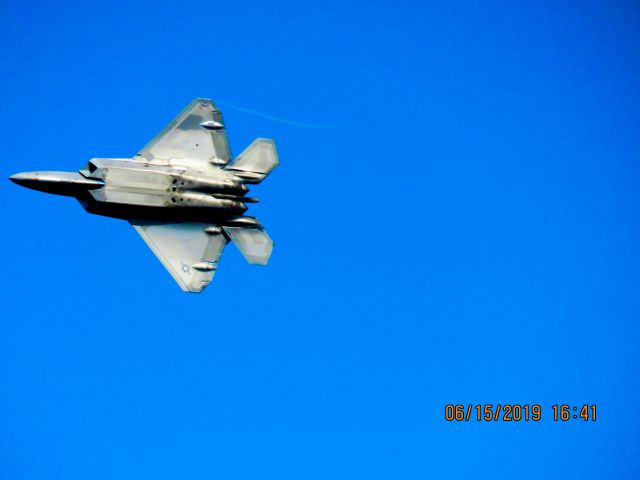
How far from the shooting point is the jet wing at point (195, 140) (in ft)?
68.3

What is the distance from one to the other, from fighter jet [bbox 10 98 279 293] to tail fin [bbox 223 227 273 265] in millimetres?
32

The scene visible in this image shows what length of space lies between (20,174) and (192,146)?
5137 mm

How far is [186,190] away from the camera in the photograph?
19.9 metres

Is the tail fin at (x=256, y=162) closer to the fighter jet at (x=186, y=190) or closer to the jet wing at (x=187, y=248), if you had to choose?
the fighter jet at (x=186, y=190)

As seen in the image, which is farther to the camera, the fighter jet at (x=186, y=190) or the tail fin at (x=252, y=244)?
the tail fin at (x=252, y=244)

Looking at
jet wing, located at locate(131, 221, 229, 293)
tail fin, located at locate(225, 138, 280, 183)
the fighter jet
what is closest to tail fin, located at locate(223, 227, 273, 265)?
the fighter jet

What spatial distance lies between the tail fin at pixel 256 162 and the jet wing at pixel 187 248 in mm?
1928

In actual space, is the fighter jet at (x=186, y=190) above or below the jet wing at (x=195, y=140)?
below

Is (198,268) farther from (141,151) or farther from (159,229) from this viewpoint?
(141,151)

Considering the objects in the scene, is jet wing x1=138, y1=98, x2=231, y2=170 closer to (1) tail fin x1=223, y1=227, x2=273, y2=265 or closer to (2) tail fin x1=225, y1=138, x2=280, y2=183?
(2) tail fin x1=225, y1=138, x2=280, y2=183

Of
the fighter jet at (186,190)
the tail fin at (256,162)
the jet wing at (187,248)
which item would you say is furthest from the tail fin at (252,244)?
the tail fin at (256,162)

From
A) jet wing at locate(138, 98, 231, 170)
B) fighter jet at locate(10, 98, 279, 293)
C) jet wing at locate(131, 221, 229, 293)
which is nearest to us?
fighter jet at locate(10, 98, 279, 293)

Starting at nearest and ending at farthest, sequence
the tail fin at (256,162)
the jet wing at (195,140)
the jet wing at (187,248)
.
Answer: the jet wing at (187,248) < the jet wing at (195,140) < the tail fin at (256,162)

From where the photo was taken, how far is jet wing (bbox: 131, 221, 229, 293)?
2052 cm
